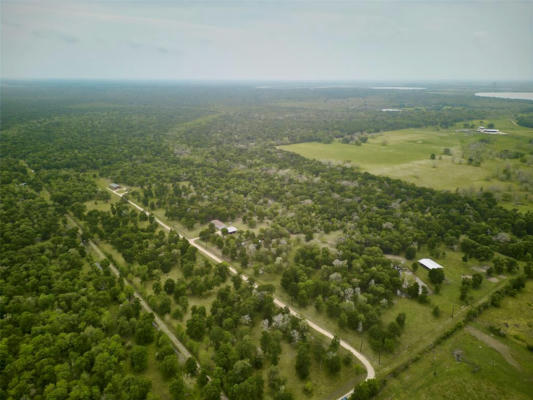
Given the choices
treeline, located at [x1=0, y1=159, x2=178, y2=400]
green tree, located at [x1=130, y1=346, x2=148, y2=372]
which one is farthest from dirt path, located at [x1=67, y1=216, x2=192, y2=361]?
green tree, located at [x1=130, y1=346, x2=148, y2=372]

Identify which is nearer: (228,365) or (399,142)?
(228,365)

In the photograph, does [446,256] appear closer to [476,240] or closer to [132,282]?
[476,240]

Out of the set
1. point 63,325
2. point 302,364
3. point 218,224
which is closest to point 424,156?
point 218,224

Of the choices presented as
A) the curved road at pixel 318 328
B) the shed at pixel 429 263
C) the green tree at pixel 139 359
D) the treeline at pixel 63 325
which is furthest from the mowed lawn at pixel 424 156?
the treeline at pixel 63 325

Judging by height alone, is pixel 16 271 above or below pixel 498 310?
above

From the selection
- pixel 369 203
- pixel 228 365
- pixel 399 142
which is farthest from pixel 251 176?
pixel 399 142

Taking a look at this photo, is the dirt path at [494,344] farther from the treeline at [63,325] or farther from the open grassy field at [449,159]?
the open grassy field at [449,159]

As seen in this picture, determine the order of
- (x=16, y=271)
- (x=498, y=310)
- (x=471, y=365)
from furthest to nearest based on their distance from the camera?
(x=16, y=271) → (x=498, y=310) → (x=471, y=365)

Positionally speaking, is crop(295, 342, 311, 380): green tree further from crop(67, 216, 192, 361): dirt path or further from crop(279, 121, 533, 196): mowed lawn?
crop(279, 121, 533, 196): mowed lawn

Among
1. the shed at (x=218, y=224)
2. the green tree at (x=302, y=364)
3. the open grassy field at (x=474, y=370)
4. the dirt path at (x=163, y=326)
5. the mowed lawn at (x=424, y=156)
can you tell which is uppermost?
the mowed lawn at (x=424, y=156)
